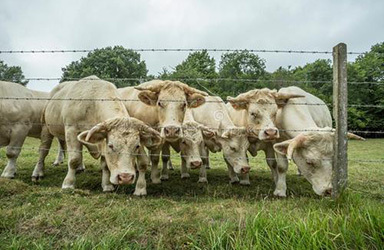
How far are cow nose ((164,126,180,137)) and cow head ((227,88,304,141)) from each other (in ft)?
5.06

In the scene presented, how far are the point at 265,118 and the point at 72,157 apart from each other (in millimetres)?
3665

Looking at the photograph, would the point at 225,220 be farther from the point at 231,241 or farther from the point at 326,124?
the point at 326,124

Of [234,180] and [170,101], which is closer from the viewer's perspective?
[170,101]

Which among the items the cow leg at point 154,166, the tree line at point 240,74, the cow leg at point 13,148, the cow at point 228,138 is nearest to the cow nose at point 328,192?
the cow at point 228,138

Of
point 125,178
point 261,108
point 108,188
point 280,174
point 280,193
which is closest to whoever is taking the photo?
point 125,178

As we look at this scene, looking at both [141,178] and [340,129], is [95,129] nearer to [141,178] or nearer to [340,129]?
[141,178]

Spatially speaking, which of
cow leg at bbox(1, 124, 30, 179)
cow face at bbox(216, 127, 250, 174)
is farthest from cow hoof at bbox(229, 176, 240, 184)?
cow leg at bbox(1, 124, 30, 179)

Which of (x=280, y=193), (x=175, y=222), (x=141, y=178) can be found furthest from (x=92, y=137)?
(x=280, y=193)

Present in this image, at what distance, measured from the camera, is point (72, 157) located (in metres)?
5.68

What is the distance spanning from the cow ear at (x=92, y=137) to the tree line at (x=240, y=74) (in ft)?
36.4

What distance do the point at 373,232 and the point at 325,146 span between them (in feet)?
7.37

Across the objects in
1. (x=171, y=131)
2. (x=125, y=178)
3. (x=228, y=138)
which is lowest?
(x=125, y=178)

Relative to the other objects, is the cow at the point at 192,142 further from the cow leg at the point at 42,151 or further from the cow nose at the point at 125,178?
the cow leg at the point at 42,151

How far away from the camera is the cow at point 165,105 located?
5.54 m
